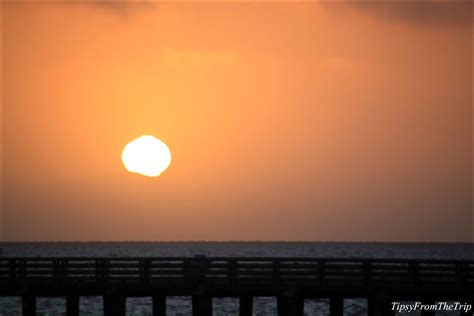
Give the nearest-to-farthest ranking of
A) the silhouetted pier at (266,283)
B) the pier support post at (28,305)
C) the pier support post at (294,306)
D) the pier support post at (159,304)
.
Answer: the silhouetted pier at (266,283)
the pier support post at (294,306)
the pier support post at (159,304)
the pier support post at (28,305)

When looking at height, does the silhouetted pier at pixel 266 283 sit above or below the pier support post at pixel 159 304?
above

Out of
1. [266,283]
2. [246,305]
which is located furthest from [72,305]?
[266,283]

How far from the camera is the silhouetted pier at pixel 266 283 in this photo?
1032 inches

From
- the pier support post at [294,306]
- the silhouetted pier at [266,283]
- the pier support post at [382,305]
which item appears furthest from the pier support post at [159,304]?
the pier support post at [382,305]

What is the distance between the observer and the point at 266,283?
2658 cm

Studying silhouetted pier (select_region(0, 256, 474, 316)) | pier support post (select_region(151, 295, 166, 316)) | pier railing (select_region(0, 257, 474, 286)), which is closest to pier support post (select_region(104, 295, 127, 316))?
silhouetted pier (select_region(0, 256, 474, 316))

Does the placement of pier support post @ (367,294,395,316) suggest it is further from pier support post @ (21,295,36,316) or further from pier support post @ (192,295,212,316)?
pier support post @ (21,295,36,316)

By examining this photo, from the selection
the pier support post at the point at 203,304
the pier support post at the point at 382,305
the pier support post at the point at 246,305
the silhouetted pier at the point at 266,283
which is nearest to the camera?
the pier support post at the point at 382,305

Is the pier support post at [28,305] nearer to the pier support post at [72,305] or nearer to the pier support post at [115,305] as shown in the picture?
the pier support post at [72,305]

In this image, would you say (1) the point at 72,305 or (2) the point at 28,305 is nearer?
(2) the point at 28,305

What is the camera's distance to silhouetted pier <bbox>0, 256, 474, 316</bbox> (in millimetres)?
26203

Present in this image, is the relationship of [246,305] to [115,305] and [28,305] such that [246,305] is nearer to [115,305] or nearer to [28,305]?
[115,305]

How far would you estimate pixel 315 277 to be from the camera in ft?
87.3

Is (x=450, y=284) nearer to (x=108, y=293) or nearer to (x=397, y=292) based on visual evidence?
(x=397, y=292)
